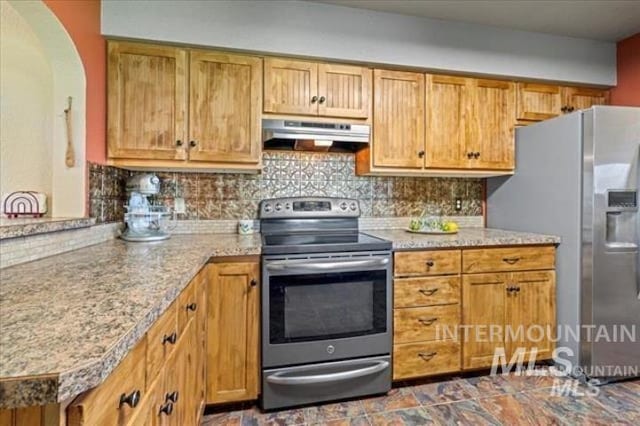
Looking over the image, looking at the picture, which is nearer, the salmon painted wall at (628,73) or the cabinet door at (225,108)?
the cabinet door at (225,108)

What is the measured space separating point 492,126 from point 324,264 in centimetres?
175

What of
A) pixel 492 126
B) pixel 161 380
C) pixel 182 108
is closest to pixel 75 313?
pixel 161 380

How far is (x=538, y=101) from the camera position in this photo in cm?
274

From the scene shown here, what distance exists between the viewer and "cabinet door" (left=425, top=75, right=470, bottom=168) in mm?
2549

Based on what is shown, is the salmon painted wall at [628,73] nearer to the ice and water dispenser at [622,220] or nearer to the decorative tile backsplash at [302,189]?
the ice and water dispenser at [622,220]

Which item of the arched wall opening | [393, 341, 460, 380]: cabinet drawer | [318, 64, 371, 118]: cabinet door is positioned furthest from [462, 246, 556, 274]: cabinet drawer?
the arched wall opening

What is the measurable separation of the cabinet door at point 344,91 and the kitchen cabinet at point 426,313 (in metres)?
1.03

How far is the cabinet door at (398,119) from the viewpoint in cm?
245

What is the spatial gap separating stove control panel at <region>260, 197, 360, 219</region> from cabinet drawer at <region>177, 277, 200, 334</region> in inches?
38.9

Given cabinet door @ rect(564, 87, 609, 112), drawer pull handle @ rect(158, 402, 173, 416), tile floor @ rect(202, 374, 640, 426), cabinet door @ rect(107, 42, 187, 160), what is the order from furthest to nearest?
1. cabinet door @ rect(564, 87, 609, 112)
2. cabinet door @ rect(107, 42, 187, 160)
3. tile floor @ rect(202, 374, 640, 426)
4. drawer pull handle @ rect(158, 402, 173, 416)

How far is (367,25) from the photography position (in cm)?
237

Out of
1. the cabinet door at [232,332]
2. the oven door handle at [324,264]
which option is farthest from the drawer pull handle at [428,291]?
the cabinet door at [232,332]

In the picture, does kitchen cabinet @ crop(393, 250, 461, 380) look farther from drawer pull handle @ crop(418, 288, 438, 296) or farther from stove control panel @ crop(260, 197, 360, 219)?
stove control panel @ crop(260, 197, 360, 219)

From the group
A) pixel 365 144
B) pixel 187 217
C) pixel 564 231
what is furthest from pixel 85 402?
pixel 564 231
